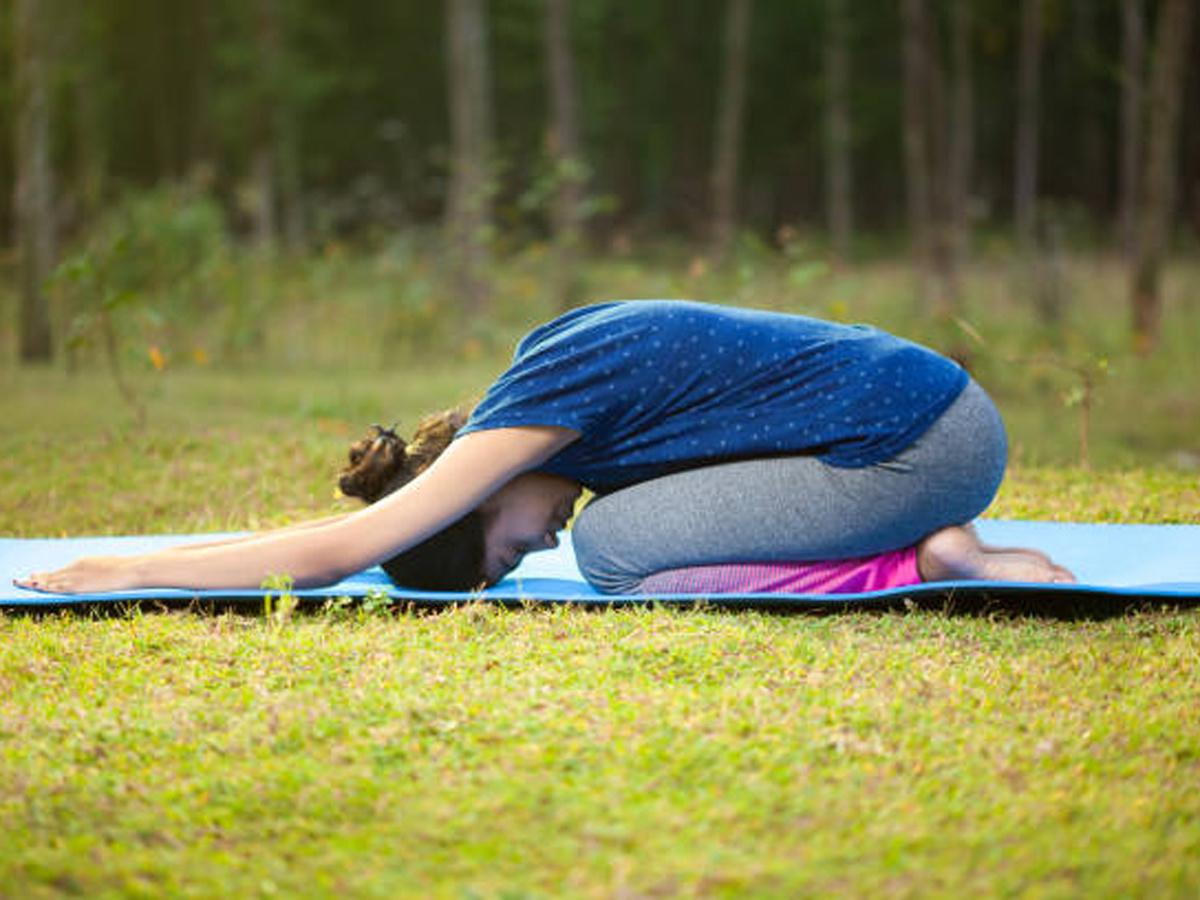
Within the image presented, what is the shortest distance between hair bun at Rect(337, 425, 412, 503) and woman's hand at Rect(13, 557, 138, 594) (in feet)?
2.16

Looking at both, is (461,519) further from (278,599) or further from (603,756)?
(603,756)

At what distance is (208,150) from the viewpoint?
27.0m

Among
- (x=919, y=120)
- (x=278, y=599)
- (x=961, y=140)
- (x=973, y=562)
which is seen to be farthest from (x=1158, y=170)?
(x=961, y=140)

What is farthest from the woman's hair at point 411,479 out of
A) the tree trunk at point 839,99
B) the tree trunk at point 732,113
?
the tree trunk at point 839,99

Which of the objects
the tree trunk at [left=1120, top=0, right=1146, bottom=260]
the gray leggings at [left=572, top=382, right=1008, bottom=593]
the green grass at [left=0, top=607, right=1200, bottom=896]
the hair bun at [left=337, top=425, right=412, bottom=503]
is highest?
the tree trunk at [left=1120, top=0, right=1146, bottom=260]

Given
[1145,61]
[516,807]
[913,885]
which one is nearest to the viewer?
[913,885]

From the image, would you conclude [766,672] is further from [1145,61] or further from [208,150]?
[208,150]

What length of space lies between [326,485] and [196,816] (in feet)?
11.6

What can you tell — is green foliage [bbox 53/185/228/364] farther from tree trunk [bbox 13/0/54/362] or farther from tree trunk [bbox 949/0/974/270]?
tree trunk [bbox 949/0/974/270]

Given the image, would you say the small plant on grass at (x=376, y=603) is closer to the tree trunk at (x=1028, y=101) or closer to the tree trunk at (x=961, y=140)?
the tree trunk at (x=961, y=140)

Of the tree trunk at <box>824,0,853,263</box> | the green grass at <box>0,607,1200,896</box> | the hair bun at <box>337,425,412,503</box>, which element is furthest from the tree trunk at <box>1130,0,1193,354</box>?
the tree trunk at <box>824,0,853,263</box>

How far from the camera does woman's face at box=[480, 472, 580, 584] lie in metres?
3.60

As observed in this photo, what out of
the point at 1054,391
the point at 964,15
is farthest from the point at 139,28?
the point at 1054,391

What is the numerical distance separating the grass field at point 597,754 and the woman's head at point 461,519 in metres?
0.18
